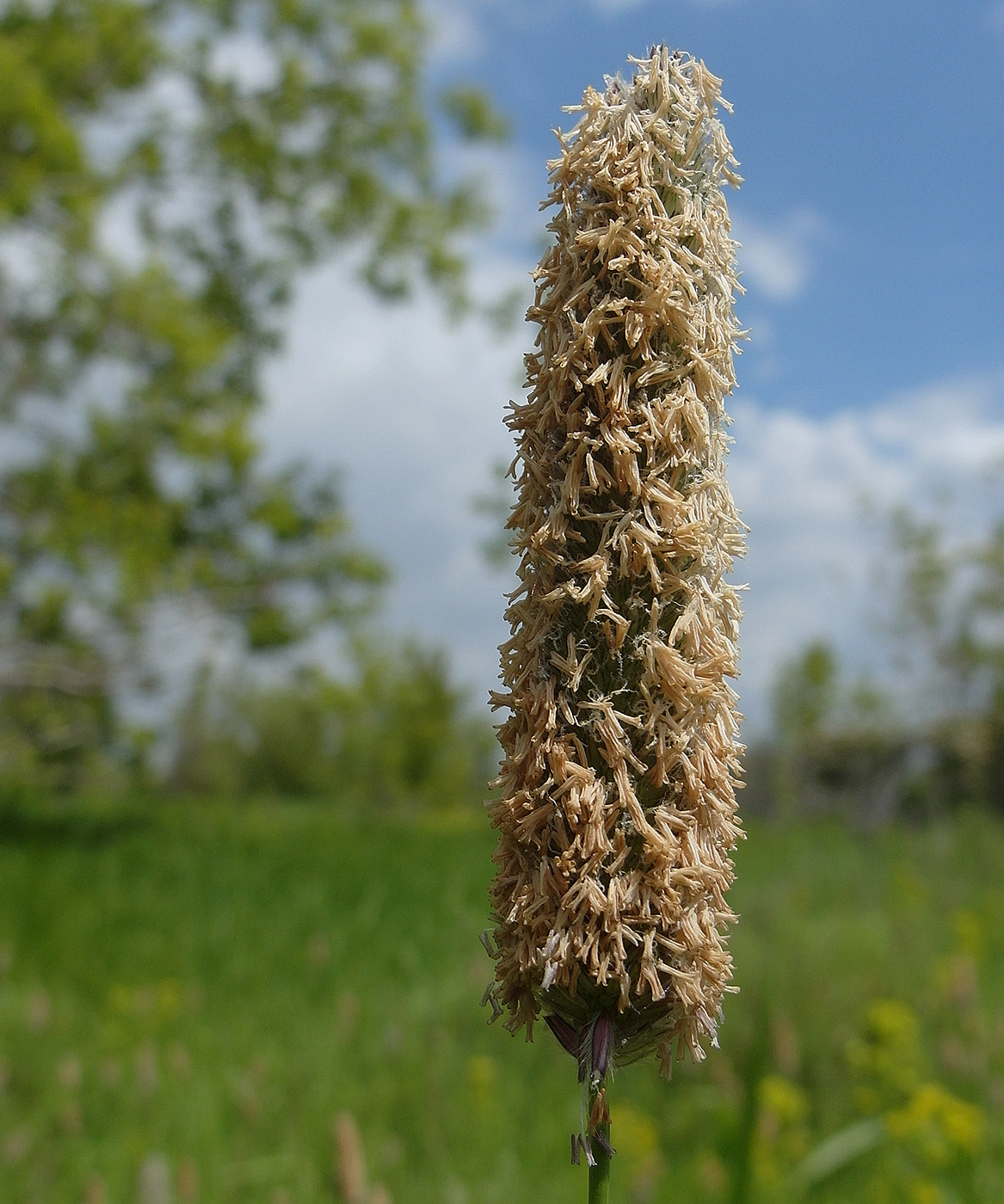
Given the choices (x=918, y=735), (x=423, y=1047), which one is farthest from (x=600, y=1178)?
(x=918, y=735)

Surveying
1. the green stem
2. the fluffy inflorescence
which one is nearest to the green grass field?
the fluffy inflorescence

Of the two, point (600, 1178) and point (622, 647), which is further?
point (622, 647)

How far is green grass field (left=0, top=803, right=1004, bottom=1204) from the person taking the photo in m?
5.64

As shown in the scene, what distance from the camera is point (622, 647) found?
1466 millimetres

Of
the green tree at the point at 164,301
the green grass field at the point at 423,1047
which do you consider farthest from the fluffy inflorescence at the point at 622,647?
the green tree at the point at 164,301

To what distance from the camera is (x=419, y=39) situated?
63.4 ft

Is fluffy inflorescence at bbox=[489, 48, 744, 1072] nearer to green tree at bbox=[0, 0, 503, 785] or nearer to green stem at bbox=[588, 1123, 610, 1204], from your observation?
green stem at bbox=[588, 1123, 610, 1204]

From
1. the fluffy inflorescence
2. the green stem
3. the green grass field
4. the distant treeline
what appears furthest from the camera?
the distant treeline

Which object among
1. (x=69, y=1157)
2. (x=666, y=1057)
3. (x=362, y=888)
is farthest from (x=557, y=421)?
(x=362, y=888)

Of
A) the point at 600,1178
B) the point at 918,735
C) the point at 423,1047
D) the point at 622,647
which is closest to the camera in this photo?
the point at 600,1178

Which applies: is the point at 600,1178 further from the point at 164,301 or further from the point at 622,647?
the point at 164,301

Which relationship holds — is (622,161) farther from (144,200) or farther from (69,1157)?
(144,200)

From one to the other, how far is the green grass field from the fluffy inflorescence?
0.19 metres

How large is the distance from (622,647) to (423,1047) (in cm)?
668
